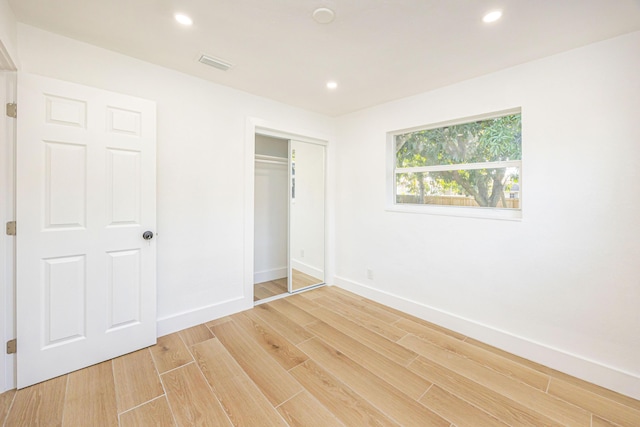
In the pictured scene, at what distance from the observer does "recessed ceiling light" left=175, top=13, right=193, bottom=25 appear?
1.75 m

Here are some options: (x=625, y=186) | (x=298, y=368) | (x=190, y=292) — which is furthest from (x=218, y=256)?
(x=625, y=186)

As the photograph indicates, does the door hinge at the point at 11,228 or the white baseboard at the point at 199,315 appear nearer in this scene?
the door hinge at the point at 11,228

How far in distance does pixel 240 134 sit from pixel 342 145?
1.48 meters

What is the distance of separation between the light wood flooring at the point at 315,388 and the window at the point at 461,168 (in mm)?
1331

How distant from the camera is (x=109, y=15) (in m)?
1.75

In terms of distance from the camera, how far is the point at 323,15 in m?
1.70

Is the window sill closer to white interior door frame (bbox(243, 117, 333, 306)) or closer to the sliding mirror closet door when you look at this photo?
the sliding mirror closet door

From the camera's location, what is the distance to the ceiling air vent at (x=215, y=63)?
7.42 feet

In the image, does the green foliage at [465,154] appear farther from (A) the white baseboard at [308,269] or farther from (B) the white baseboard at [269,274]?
(B) the white baseboard at [269,274]

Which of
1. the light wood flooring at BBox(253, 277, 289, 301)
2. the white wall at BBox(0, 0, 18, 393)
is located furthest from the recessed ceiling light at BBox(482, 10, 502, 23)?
the light wood flooring at BBox(253, 277, 289, 301)

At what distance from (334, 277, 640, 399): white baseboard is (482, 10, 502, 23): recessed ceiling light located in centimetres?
245

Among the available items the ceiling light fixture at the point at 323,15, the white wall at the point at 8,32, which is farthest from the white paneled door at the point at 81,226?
the ceiling light fixture at the point at 323,15

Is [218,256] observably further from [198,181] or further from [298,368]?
[298,368]

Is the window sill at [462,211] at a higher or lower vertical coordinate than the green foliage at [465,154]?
lower
